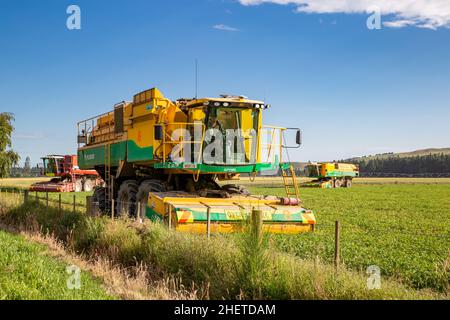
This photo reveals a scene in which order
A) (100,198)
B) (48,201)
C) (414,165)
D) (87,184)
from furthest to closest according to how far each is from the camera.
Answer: (414,165) < (87,184) < (48,201) < (100,198)

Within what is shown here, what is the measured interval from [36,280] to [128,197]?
7856mm

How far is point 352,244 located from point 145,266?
565cm

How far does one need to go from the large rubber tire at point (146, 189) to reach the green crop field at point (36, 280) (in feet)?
14.4

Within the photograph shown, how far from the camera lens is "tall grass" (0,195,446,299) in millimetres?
6527

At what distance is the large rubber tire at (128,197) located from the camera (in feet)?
50.6

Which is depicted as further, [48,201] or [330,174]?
[330,174]

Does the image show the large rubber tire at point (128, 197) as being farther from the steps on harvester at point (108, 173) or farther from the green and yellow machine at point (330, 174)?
the green and yellow machine at point (330, 174)

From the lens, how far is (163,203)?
12281 millimetres

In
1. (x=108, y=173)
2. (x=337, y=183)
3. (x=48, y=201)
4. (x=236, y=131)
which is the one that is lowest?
(x=337, y=183)

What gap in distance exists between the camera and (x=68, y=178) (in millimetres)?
41938

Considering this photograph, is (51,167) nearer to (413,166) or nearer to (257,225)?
(257,225)

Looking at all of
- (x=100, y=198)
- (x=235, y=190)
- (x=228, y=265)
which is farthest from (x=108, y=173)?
(x=228, y=265)

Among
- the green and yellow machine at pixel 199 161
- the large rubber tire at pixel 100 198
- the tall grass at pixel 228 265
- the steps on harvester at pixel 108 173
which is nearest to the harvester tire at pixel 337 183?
the large rubber tire at pixel 100 198
